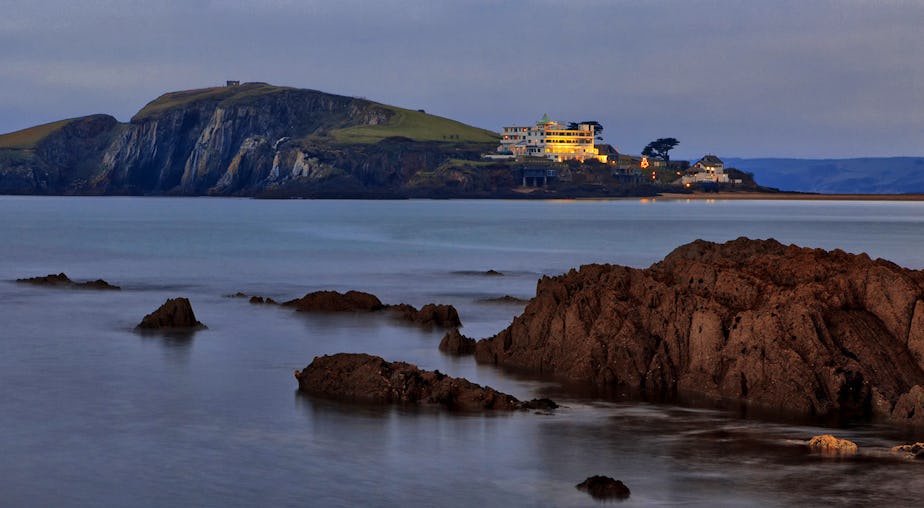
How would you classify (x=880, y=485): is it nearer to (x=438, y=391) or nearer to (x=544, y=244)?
(x=438, y=391)

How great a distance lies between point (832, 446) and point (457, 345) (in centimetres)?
1158

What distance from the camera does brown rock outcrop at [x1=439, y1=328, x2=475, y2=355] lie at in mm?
28406

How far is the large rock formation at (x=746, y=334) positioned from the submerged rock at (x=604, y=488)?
6.50 meters

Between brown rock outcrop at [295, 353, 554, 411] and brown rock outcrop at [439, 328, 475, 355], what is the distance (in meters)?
5.07

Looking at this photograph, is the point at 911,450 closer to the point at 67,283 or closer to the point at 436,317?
the point at 436,317

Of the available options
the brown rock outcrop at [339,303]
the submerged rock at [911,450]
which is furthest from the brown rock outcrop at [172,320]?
the submerged rock at [911,450]

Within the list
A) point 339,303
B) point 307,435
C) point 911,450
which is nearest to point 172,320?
point 339,303

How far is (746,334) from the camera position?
22453mm

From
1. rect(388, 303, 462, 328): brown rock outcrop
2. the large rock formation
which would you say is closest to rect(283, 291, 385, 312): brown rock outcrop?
rect(388, 303, 462, 328): brown rock outcrop

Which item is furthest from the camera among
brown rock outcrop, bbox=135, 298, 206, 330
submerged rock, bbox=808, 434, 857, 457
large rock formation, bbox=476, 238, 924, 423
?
brown rock outcrop, bbox=135, 298, 206, 330

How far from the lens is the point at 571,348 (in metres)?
25.4

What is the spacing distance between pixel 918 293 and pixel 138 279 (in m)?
39.3

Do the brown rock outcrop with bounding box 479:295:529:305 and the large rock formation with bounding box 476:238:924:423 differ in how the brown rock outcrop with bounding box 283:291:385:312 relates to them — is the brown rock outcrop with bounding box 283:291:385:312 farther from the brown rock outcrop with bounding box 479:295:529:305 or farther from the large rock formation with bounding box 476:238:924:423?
the large rock formation with bounding box 476:238:924:423

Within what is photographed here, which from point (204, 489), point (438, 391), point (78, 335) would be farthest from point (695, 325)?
point (78, 335)
